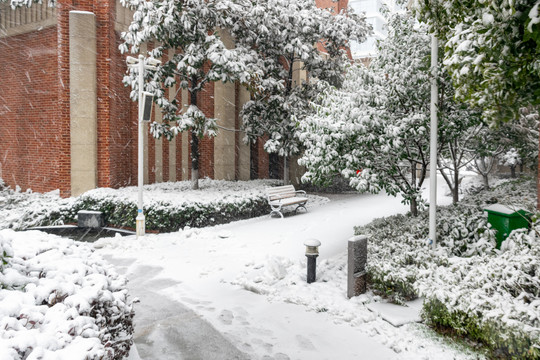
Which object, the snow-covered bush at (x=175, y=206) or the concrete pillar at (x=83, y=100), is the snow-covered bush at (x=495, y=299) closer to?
the snow-covered bush at (x=175, y=206)

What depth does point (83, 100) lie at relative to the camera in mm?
12875

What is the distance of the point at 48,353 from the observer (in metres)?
2.19

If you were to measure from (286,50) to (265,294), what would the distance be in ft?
35.7

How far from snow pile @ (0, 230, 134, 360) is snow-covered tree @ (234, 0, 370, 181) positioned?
1057 centimetres

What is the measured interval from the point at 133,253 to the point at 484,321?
720 cm

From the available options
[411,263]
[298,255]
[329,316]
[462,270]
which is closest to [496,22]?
[462,270]

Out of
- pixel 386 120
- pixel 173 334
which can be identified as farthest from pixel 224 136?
pixel 173 334

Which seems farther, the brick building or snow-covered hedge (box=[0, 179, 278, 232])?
the brick building

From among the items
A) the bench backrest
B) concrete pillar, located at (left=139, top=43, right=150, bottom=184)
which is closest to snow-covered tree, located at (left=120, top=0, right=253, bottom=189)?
concrete pillar, located at (left=139, top=43, right=150, bottom=184)

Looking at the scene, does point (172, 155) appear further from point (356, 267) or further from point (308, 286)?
point (356, 267)

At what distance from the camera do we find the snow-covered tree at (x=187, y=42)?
12.0 metres

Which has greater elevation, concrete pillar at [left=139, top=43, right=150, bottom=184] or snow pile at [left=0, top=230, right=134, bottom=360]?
concrete pillar at [left=139, top=43, right=150, bottom=184]

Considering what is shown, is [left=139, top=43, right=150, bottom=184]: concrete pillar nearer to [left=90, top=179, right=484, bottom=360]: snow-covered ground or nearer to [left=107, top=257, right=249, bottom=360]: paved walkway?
[left=90, top=179, right=484, bottom=360]: snow-covered ground

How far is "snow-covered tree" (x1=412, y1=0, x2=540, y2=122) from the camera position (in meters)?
4.08
